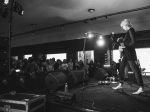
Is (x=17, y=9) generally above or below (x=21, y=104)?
above

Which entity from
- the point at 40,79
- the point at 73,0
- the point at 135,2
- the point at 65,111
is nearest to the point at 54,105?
the point at 65,111

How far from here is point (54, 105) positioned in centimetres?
213

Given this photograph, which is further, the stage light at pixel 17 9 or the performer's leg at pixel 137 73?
the stage light at pixel 17 9

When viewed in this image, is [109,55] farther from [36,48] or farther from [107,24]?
[36,48]

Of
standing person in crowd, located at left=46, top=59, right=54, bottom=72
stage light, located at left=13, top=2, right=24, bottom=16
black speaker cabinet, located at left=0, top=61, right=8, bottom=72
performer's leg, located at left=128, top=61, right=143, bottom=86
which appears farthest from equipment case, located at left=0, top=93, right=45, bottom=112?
standing person in crowd, located at left=46, top=59, right=54, bottom=72

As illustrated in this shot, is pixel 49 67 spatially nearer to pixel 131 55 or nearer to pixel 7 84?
pixel 7 84

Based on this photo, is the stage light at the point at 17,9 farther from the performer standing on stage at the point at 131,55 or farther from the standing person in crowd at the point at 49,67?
the performer standing on stage at the point at 131,55

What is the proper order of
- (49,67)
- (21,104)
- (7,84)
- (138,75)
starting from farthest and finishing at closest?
(49,67) < (138,75) < (7,84) < (21,104)

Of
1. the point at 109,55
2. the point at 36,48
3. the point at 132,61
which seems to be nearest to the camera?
the point at 132,61

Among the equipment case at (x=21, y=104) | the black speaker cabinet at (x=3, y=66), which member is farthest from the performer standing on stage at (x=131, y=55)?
A: the black speaker cabinet at (x=3, y=66)

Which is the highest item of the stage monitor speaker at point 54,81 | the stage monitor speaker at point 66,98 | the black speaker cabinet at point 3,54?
the black speaker cabinet at point 3,54

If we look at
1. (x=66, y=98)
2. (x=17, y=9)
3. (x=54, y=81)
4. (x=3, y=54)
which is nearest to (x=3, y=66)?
(x=3, y=54)

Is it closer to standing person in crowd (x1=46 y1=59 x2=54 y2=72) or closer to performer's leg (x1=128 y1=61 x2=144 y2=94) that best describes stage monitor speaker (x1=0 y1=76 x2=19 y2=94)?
performer's leg (x1=128 y1=61 x2=144 y2=94)

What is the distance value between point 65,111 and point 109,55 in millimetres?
5909
